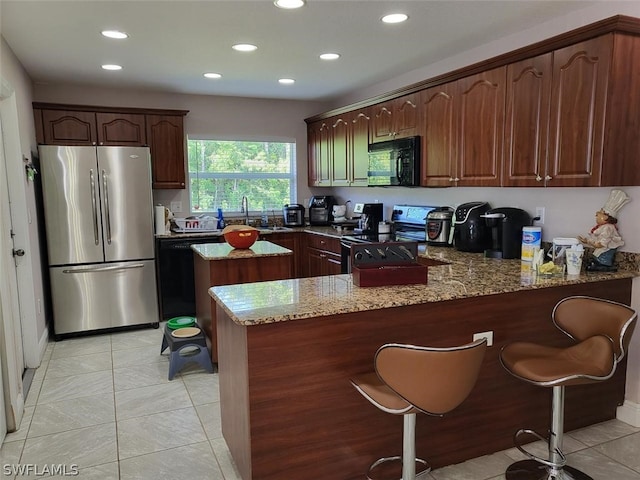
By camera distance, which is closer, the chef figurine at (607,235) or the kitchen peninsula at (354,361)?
the kitchen peninsula at (354,361)

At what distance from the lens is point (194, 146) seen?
552cm

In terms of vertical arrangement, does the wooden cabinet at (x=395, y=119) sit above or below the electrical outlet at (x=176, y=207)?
above

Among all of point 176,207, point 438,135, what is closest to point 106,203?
point 176,207

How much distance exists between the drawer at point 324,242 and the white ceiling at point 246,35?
160cm

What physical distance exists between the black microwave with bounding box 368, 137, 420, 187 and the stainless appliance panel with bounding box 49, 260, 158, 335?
2388 millimetres

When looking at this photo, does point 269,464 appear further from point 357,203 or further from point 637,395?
point 357,203

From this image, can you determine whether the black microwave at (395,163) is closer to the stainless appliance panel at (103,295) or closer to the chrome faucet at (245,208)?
the chrome faucet at (245,208)

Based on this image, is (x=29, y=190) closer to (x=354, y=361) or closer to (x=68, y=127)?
(x=68, y=127)

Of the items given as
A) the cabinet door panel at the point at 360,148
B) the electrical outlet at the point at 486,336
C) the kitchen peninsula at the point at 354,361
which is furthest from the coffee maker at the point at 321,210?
the electrical outlet at the point at 486,336

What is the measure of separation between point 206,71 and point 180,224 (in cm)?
172

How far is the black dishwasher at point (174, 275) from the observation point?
482 cm

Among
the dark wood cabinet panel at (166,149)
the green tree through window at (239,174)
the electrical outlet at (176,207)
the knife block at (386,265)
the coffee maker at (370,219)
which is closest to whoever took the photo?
the knife block at (386,265)

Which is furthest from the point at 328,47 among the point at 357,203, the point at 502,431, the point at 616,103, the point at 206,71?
the point at 502,431

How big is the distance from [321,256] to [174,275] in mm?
1545
